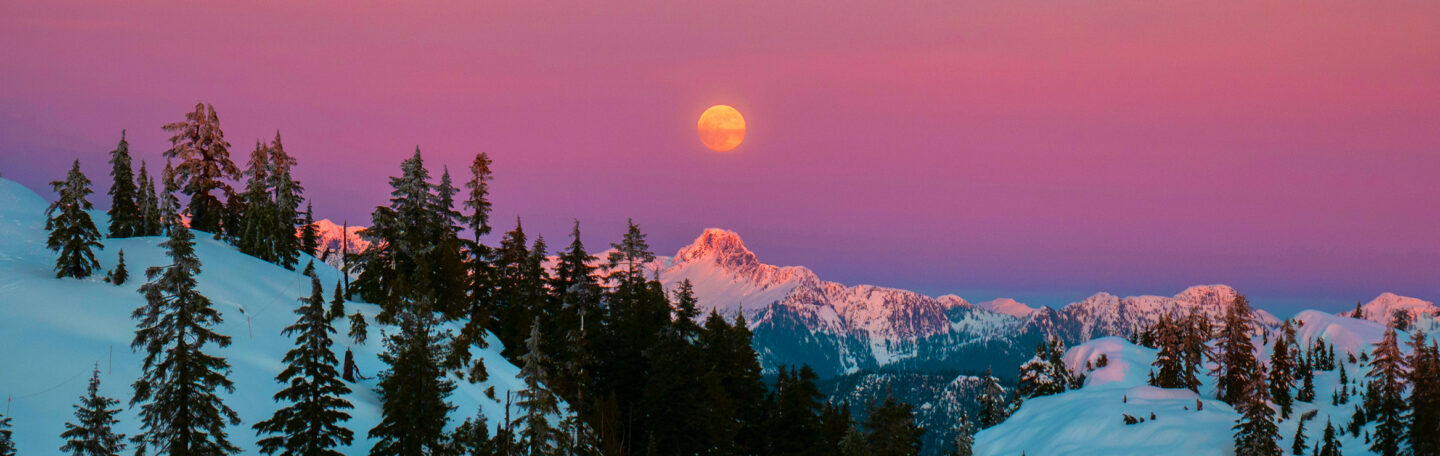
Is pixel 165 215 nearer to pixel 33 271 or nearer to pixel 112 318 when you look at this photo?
pixel 33 271

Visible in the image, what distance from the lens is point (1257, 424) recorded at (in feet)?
288

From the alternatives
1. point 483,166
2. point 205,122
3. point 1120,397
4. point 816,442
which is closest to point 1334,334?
point 1120,397

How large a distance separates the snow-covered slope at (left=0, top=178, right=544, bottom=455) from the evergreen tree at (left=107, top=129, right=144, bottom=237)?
4.69 metres

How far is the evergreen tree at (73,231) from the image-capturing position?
2175 inches

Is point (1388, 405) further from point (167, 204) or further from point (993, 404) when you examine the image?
point (167, 204)

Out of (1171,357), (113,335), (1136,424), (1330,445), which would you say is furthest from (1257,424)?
(113,335)

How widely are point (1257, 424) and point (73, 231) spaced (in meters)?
102

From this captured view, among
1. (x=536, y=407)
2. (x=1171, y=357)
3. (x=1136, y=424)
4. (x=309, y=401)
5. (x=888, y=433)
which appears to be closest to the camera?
(x=309, y=401)

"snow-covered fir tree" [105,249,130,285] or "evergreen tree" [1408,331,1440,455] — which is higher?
"snow-covered fir tree" [105,249,130,285]

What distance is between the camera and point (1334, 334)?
179000mm

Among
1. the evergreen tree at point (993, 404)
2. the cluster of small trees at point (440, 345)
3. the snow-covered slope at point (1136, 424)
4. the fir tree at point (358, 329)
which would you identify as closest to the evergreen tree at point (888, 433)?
the cluster of small trees at point (440, 345)

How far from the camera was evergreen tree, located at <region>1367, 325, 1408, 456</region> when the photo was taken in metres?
91.5

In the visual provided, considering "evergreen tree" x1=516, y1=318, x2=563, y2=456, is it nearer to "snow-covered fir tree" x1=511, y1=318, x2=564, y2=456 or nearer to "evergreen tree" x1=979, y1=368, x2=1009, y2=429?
"snow-covered fir tree" x1=511, y1=318, x2=564, y2=456

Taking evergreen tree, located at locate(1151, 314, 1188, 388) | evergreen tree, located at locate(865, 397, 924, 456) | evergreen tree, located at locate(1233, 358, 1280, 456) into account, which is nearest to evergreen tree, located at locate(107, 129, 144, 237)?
evergreen tree, located at locate(865, 397, 924, 456)
